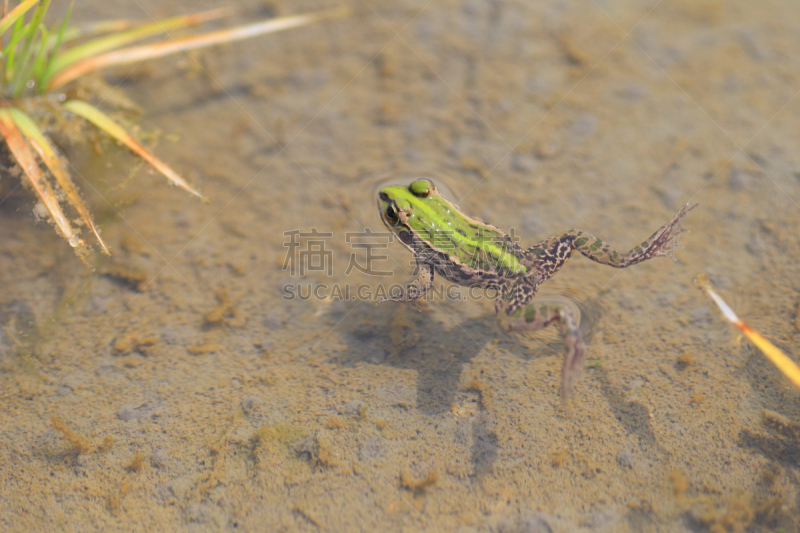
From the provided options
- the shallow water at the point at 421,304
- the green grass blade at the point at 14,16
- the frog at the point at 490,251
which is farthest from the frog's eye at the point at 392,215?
the green grass blade at the point at 14,16

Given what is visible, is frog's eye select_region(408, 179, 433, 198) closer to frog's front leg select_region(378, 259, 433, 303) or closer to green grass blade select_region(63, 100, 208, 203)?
frog's front leg select_region(378, 259, 433, 303)

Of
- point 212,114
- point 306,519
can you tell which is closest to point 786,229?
point 306,519

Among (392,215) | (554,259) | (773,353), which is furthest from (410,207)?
(773,353)

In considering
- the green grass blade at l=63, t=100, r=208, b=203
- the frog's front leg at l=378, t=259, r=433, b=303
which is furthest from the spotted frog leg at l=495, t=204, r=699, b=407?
the green grass blade at l=63, t=100, r=208, b=203

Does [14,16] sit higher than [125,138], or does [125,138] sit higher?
[14,16]

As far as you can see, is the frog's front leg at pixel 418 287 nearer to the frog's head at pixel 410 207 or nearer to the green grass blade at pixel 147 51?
the frog's head at pixel 410 207

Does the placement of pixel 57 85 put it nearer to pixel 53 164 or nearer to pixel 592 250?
pixel 53 164
